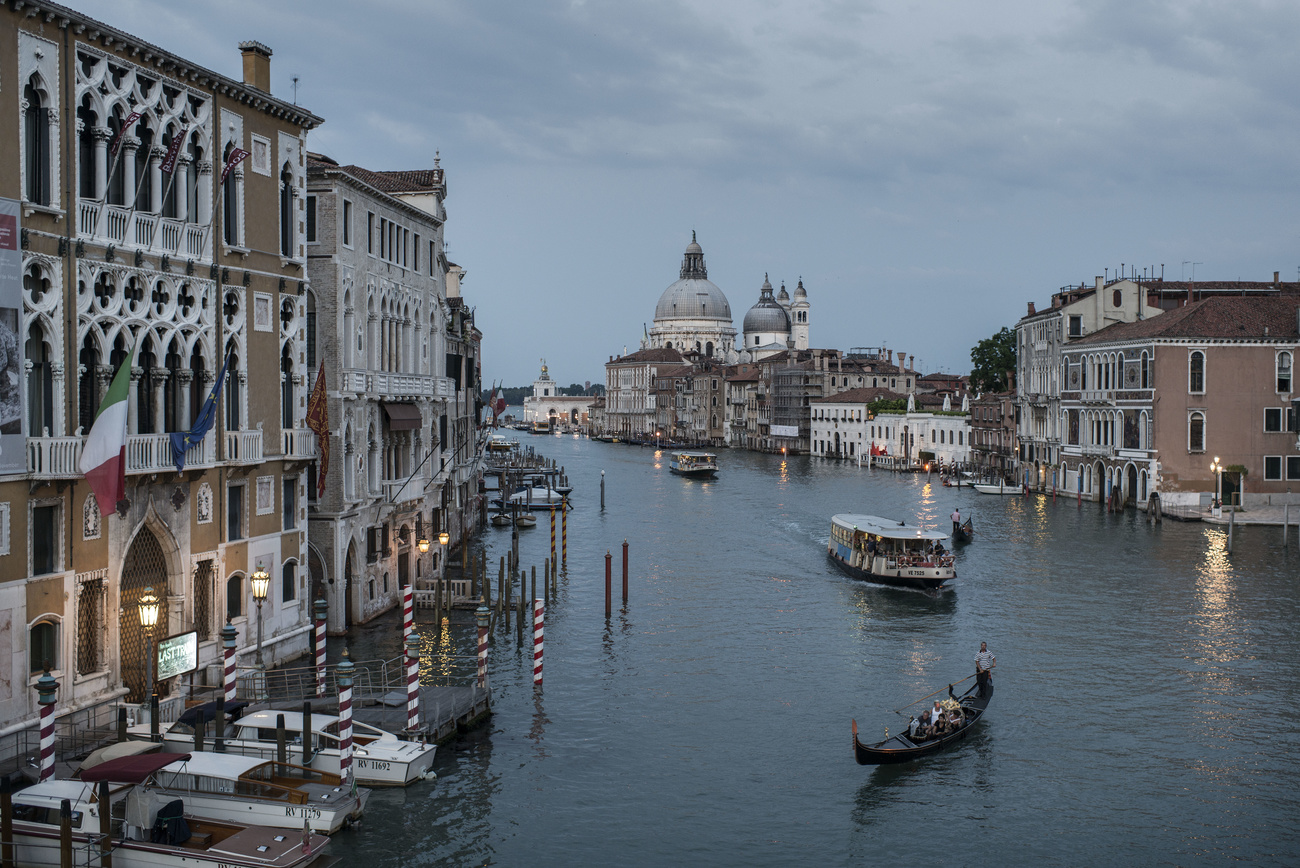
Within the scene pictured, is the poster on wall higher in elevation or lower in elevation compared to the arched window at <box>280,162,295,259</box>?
lower

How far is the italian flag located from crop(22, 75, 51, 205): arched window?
2547 mm

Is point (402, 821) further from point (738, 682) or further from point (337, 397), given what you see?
point (337, 397)

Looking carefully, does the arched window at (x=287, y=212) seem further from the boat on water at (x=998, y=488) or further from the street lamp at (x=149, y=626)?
the boat on water at (x=998, y=488)

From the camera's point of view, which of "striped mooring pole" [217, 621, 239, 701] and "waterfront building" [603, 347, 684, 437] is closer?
"striped mooring pole" [217, 621, 239, 701]

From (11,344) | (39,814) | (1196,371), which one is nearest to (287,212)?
(11,344)

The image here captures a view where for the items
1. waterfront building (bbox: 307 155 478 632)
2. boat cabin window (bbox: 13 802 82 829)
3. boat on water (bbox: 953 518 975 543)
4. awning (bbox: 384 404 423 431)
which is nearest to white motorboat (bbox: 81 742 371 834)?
boat cabin window (bbox: 13 802 82 829)

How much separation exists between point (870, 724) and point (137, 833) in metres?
12.1

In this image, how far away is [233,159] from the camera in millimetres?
20594

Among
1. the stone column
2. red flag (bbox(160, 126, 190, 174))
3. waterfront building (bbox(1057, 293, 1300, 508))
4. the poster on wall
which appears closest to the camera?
the poster on wall

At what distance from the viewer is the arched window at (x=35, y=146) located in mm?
16188

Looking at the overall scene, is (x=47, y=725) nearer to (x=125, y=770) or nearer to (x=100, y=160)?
(x=125, y=770)

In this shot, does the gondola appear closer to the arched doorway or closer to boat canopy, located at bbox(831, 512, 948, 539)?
the arched doorway

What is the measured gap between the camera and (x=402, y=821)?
16531mm

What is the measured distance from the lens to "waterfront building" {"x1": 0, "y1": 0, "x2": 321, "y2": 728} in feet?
53.0
